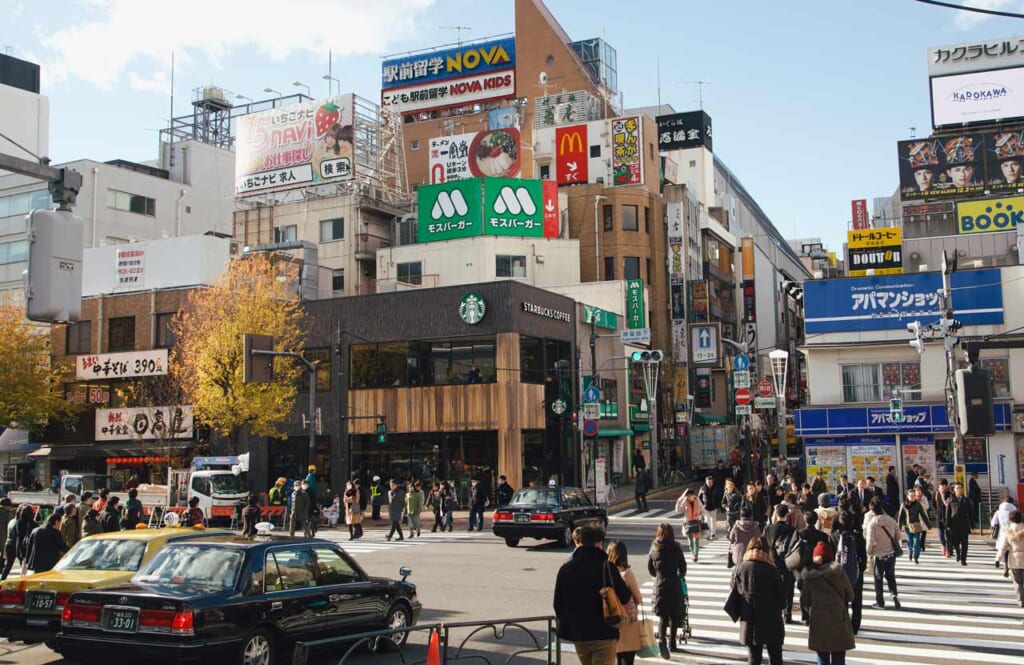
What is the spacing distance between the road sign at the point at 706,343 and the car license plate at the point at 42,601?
53234mm

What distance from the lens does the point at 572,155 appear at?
231 ft

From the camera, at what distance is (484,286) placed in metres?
41.8

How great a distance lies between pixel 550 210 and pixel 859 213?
47612 mm

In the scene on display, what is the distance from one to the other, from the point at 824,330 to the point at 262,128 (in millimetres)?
41502

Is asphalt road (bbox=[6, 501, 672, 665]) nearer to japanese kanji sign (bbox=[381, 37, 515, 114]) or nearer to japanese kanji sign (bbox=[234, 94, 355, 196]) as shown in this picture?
japanese kanji sign (bbox=[234, 94, 355, 196])

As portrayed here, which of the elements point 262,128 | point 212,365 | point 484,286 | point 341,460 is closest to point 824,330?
point 484,286

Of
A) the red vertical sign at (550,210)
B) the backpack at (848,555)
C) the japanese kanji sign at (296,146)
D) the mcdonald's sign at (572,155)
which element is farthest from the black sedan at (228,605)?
the mcdonald's sign at (572,155)

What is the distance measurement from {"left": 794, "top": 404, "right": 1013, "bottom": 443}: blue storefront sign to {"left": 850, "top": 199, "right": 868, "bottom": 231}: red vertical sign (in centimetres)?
6243

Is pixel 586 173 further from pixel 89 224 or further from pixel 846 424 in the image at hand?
pixel 846 424

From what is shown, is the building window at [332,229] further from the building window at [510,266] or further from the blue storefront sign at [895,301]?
the blue storefront sign at [895,301]

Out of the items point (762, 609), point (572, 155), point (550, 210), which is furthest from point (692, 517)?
point (572, 155)

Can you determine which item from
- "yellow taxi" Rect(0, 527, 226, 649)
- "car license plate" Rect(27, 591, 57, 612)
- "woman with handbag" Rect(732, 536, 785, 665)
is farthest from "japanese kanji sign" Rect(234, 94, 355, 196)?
"woman with handbag" Rect(732, 536, 785, 665)

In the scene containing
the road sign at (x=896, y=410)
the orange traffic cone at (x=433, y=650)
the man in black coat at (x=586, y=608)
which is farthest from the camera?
the road sign at (x=896, y=410)

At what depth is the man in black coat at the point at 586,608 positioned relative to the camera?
8188 mm
